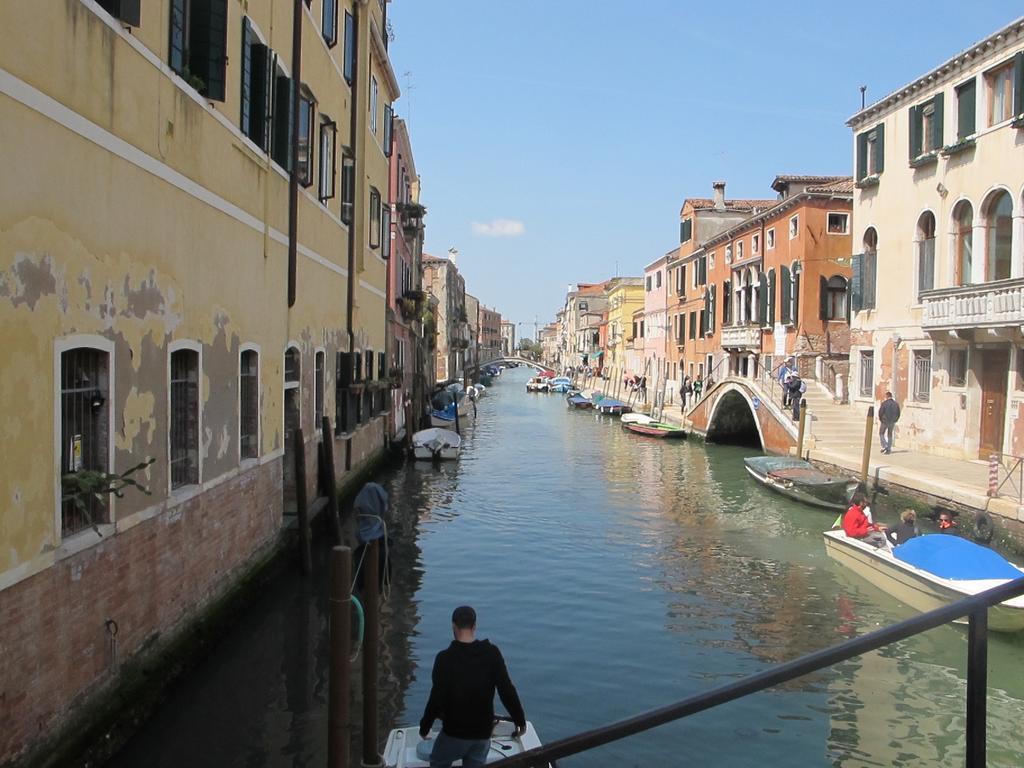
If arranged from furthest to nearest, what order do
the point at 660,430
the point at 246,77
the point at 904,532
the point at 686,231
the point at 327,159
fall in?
the point at 686,231, the point at 660,430, the point at 327,159, the point at 904,532, the point at 246,77

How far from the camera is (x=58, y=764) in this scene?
4.65m

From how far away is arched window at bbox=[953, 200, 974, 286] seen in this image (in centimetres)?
1673

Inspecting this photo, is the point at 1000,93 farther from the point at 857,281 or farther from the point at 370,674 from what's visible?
the point at 370,674

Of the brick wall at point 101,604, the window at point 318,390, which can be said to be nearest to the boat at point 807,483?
the window at point 318,390

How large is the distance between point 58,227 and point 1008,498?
11.6 m

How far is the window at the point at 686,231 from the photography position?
3872 cm

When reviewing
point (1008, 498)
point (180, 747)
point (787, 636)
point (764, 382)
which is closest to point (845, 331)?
point (764, 382)

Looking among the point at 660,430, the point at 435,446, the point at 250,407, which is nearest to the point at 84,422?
the point at 250,407

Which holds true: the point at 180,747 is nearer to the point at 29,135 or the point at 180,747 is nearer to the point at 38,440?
the point at 38,440

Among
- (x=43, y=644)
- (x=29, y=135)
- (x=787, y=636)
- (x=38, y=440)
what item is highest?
A: (x=29, y=135)

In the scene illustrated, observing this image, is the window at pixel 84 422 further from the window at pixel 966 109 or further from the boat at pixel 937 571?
the window at pixel 966 109

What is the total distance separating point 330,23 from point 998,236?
37.2 ft

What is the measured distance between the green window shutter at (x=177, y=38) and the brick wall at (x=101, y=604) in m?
→ 3.10

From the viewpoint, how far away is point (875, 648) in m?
1.71
